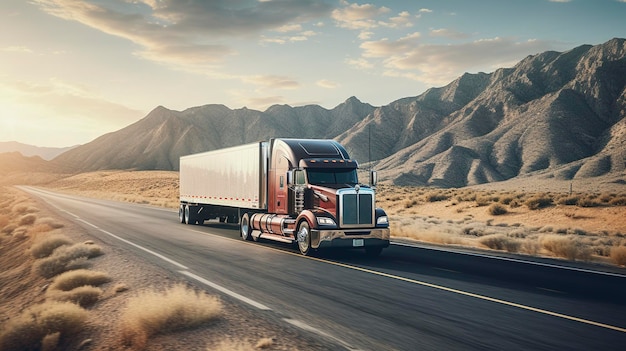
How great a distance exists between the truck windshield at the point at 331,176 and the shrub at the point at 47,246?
28.2 feet

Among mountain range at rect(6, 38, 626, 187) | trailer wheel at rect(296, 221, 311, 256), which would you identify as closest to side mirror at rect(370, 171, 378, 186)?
trailer wheel at rect(296, 221, 311, 256)

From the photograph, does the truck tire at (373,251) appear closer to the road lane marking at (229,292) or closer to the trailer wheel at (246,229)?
the trailer wheel at (246,229)

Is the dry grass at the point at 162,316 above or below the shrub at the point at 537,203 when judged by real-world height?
below

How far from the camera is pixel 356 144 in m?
139

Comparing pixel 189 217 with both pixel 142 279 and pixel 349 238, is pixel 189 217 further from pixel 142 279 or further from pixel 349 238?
pixel 142 279

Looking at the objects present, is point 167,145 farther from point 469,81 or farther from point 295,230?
point 295,230

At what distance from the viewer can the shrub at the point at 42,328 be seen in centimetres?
→ 804

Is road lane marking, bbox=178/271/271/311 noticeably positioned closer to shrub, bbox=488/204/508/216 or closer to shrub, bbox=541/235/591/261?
shrub, bbox=541/235/591/261

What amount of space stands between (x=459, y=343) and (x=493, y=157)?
102 m

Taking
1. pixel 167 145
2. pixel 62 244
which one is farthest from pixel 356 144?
pixel 62 244

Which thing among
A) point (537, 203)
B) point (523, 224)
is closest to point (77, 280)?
point (523, 224)

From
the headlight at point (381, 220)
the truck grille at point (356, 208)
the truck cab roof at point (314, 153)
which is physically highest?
Answer: the truck cab roof at point (314, 153)

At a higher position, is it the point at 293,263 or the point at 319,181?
the point at 319,181

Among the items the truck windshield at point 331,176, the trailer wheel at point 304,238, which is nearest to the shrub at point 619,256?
the truck windshield at point 331,176
